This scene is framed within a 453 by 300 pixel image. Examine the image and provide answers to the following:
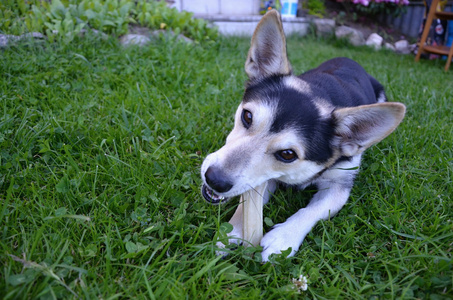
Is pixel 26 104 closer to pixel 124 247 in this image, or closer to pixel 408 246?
pixel 124 247

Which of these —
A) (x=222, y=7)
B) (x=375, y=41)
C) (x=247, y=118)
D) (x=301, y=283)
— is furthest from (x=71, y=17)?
(x=375, y=41)

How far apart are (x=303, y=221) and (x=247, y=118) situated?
833 mm

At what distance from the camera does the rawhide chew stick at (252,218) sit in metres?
1.88

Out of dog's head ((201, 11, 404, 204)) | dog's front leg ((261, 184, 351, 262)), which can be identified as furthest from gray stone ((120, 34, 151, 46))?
dog's front leg ((261, 184, 351, 262))

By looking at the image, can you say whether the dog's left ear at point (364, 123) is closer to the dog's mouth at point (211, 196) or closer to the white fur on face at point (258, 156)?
the white fur on face at point (258, 156)

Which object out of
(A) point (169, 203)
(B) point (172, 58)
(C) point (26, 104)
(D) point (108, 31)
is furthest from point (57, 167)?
(D) point (108, 31)

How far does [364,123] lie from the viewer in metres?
2.10

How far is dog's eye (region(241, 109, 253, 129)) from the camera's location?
220cm

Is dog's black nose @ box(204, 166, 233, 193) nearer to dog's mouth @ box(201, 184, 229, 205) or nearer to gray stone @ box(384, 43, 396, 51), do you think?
dog's mouth @ box(201, 184, 229, 205)

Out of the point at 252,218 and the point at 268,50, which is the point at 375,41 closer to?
the point at 268,50

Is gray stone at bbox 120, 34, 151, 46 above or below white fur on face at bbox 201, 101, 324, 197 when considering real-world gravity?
above

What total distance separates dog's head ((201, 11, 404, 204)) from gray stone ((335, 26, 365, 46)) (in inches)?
303

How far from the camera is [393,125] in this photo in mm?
1934

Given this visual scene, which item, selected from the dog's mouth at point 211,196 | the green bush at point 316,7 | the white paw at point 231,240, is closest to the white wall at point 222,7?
the green bush at point 316,7
